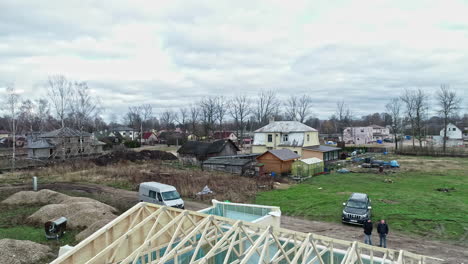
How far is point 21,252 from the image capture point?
13.2 metres

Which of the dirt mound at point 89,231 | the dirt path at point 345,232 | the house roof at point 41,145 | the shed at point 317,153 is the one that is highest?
the house roof at point 41,145

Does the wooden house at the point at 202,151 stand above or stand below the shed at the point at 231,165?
above

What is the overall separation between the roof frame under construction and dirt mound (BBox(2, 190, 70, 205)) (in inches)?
646

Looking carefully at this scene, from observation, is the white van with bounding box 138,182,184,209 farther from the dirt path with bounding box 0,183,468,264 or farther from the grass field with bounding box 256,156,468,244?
the grass field with bounding box 256,156,468,244

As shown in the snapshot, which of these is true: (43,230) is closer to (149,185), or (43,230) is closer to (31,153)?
(149,185)

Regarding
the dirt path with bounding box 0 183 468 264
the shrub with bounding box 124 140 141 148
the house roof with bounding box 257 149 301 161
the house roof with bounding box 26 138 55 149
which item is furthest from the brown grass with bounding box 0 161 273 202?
the shrub with bounding box 124 140 141 148

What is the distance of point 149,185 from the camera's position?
74.7 feet

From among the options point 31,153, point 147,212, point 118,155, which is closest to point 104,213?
point 147,212

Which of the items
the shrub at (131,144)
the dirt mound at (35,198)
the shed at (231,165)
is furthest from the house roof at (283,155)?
the shrub at (131,144)

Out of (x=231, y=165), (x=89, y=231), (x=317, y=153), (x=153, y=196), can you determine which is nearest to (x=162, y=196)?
(x=153, y=196)

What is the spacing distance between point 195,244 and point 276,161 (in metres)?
27.2

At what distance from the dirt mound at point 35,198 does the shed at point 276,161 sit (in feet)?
74.8

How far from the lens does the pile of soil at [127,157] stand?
44469 millimetres

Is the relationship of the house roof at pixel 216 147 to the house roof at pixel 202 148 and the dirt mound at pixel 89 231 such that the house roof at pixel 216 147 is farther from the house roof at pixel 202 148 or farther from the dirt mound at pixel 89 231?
the dirt mound at pixel 89 231
